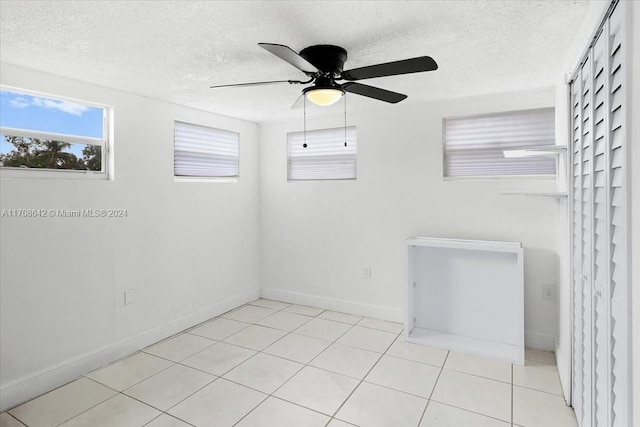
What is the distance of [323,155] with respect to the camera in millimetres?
4324

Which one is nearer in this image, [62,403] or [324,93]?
[324,93]

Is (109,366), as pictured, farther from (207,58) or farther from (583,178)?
(583,178)

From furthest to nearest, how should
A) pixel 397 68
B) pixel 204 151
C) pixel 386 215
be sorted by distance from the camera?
pixel 204 151, pixel 386 215, pixel 397 68

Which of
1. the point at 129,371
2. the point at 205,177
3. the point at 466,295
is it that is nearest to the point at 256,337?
the point at 129,371

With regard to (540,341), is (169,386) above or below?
below

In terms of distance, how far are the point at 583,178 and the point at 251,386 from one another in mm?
2487

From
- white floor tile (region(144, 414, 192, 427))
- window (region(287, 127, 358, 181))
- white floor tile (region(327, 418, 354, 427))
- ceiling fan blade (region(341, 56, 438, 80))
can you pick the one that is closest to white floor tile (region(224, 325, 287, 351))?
white floor tile (region(144, 414, 192, 427))

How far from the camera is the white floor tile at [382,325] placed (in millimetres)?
3723

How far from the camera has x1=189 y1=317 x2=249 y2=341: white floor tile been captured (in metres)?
3.59

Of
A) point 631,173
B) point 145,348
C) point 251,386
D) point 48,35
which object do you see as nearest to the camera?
point 631,173

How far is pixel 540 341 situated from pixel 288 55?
321cm

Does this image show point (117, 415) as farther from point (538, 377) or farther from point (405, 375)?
point (538, 377)

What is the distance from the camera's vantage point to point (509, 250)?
9.91ft

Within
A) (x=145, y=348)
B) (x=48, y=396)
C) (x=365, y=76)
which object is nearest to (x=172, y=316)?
(x=145, y=348)
